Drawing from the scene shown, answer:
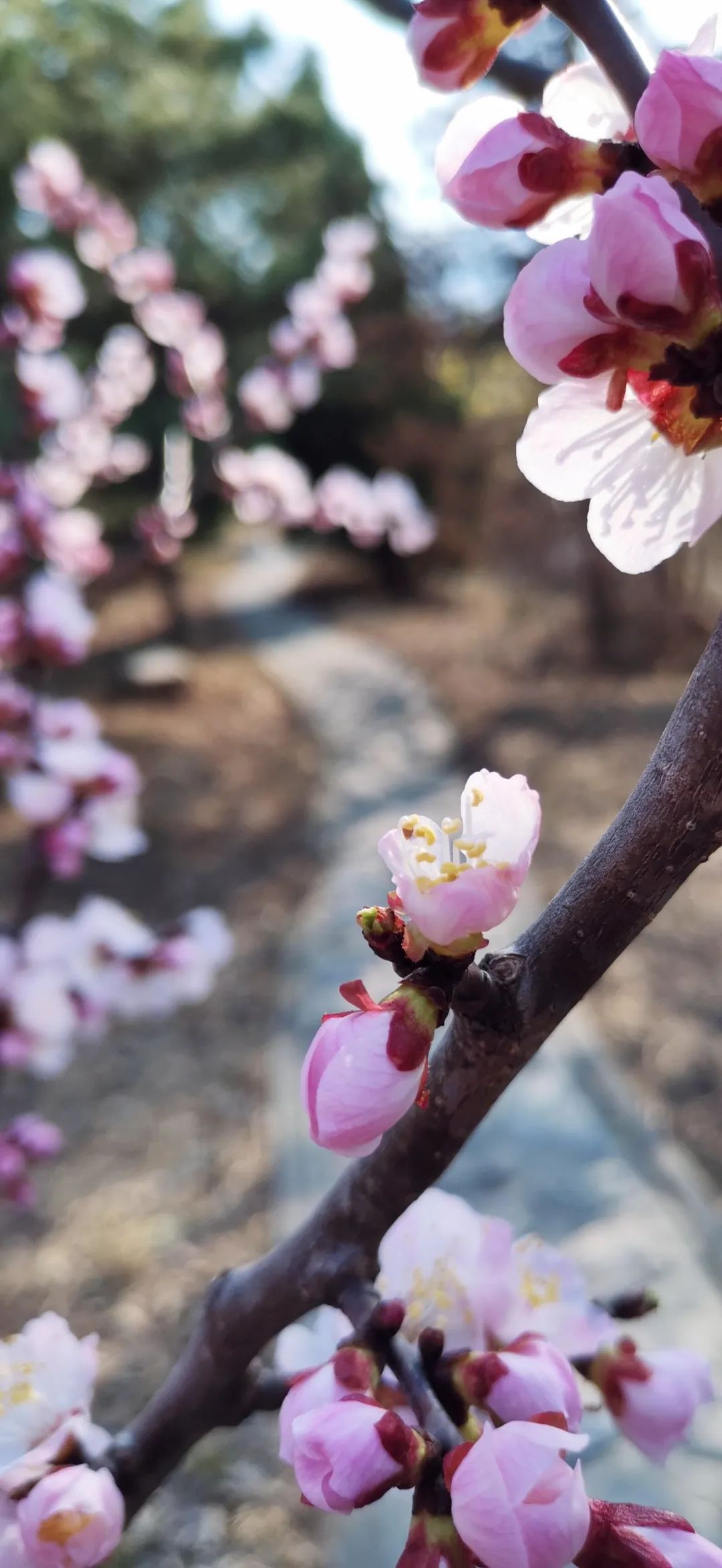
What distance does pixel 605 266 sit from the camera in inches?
12.5

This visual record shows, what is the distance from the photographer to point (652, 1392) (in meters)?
0.56

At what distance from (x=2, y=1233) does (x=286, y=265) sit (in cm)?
726

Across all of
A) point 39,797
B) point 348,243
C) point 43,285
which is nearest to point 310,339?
point 348,243

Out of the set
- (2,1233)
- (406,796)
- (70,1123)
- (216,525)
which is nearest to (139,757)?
(406,796)

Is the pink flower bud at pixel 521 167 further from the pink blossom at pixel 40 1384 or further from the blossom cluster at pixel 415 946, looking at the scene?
the pink blossom at pixel 40 1384

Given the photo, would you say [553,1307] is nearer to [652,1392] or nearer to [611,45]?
[652,1392]

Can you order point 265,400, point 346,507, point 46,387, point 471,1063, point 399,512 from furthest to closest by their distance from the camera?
point 399,512, point 346,507, point 265,400, point 46,387, point 471,1063

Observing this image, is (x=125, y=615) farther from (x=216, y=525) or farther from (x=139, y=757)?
(x=139, y=757)

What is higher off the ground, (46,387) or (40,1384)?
(46,387)

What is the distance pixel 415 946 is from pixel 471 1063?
0.08 meters

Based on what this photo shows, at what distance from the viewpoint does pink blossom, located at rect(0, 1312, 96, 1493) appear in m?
0.54

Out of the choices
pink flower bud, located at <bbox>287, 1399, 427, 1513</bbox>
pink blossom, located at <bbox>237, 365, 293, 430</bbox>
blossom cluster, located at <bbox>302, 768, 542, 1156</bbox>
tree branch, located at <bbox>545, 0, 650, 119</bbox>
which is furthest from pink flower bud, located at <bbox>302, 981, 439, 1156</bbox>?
pink blossom, located at <bbox>237, 365, 293, 430</bbox>

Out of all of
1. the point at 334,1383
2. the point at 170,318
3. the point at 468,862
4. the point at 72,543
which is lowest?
the point at 334,1383

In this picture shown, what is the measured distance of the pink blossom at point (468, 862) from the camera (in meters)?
0.35
